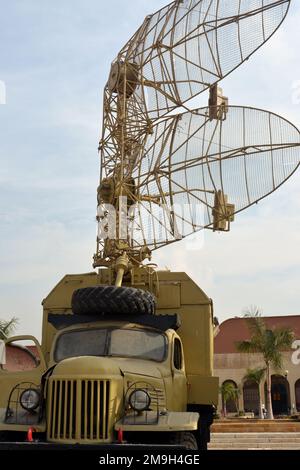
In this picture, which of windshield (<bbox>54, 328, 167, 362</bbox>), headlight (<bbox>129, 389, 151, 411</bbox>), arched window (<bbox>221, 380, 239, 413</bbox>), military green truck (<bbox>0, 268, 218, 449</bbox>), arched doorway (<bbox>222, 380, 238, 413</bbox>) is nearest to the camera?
military green truck (<bbox>0, 268, 218, 449</bbox>)

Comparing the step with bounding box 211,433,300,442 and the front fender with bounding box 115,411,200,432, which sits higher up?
the front fender with bounding box 115,411,200,432

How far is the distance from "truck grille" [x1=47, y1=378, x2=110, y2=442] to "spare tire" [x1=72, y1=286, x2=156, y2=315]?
2.08m

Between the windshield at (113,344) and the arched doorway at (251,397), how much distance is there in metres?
39.1

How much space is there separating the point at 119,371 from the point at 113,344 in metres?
1.11

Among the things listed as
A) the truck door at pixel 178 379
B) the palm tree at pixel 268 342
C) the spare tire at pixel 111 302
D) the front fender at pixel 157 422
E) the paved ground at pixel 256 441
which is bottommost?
the paved ground at pixel 256 441

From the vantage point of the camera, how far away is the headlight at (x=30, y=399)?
25.8 ft

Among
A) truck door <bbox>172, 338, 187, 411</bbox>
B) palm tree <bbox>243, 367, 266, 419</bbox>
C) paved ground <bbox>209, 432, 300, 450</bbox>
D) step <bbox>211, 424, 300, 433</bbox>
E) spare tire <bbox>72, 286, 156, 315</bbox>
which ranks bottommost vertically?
paved ground <bbox>209, 432, 300, 450</bbox>

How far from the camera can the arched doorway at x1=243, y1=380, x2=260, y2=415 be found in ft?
152

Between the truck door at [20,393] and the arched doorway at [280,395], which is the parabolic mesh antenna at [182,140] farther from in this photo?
the arched doorway at [280,395]

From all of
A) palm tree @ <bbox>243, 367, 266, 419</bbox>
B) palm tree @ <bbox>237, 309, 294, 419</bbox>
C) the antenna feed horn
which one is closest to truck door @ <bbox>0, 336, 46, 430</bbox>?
the antenna feed horn

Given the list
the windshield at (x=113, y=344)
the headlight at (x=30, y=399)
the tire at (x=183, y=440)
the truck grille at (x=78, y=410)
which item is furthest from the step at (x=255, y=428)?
the truck grille at (x=78, y=410)

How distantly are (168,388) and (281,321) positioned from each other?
40.2 m

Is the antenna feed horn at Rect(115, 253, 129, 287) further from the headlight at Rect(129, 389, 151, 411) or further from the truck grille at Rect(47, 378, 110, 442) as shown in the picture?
the truck grille at Rect(47, 378, 110, 442)
